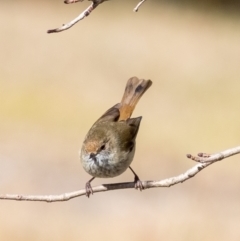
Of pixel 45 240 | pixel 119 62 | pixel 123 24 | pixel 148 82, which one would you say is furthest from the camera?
pixel 123 24

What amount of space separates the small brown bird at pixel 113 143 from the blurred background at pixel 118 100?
3.14 m

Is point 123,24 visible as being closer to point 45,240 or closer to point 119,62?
point 119,62

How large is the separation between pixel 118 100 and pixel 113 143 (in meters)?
5.41

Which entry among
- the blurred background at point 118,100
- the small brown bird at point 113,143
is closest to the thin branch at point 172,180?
the small brown bird at point 113,143

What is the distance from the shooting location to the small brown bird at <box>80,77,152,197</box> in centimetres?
412

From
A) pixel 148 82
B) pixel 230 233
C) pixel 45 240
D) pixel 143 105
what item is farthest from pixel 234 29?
pixel 148 82

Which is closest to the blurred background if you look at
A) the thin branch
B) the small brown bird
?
the small brown bird

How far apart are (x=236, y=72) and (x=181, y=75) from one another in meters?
0.83

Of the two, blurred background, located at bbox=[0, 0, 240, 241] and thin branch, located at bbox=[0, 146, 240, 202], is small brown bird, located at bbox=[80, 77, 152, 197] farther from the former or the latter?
blurred background, located at bbox=[0, 0, 240, 241]

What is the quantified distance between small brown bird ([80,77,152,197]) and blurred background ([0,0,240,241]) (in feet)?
10.3

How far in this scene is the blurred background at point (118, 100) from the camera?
7828 mm

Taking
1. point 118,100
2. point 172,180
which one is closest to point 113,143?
point 172,180

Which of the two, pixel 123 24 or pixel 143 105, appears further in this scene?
pixel 123 24

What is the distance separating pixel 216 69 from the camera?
11.2 m
